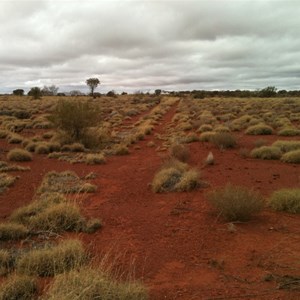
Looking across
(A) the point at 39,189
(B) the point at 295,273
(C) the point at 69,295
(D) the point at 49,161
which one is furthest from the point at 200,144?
(C) the point at 69,295

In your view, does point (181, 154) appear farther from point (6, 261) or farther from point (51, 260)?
point (6, 261)

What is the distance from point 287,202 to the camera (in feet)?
31.0

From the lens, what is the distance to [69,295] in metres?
4.50

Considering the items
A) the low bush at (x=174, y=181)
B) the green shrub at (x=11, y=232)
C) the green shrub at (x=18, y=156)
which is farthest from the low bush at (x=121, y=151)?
the green shrub at (x=11, y=232)

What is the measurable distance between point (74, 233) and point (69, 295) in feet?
Result: 13.1

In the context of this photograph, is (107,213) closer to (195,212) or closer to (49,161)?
(195,212)

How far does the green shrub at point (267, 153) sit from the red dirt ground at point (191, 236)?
86.0 inches

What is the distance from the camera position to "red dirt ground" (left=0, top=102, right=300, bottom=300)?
596 cm

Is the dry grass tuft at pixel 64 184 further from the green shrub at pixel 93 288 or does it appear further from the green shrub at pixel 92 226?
the green shrub at pixel 93 288

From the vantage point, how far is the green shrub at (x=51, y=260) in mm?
6234

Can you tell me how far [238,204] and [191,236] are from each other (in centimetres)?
145

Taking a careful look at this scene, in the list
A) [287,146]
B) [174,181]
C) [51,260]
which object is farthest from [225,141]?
[51,260]

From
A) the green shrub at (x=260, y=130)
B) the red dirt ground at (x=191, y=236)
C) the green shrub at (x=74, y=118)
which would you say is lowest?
the red dirt ground at (x=191, y=236)

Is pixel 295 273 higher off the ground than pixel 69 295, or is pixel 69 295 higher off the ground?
→ pixel 69 295
